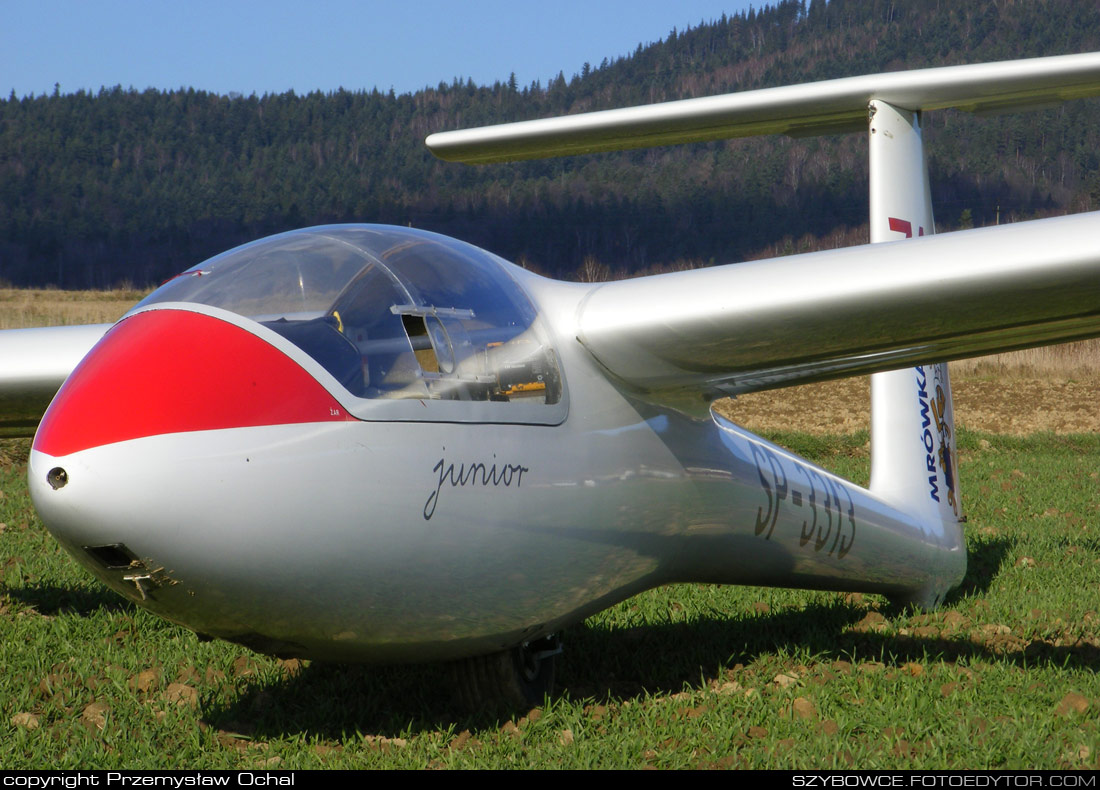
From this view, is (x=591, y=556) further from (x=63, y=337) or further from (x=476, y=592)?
(x=63, y=337)

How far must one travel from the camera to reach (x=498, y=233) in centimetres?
10175

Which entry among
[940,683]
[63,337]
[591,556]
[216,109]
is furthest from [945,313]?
[216,109]

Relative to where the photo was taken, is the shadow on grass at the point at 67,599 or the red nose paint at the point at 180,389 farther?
the shadow on grass at the point at 67,599

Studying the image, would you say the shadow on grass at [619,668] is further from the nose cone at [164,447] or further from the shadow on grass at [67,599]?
the shadow on grass at [67,599]

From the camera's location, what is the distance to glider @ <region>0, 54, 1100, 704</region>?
3213 millimetres

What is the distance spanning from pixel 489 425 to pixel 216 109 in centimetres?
15164

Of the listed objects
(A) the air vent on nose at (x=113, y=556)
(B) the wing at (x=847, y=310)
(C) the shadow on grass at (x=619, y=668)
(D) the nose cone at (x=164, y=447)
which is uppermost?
(B) the wing at (x=847, y=310)

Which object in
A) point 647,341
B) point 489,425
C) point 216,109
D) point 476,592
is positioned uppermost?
point 216,109

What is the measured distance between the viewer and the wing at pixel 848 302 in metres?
3.99

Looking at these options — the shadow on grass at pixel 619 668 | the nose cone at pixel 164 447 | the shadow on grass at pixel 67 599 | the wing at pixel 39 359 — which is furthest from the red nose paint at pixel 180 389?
the shadow on grass at pixel 67 599

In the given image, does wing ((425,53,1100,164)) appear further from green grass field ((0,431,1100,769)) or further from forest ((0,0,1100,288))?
forest ((0,0,1100,288))

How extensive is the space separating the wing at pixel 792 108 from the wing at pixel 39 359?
329 cm

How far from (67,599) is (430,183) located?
113 m

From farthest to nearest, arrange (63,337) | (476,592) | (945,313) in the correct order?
(63,337) → (945,313) → (476,592)
